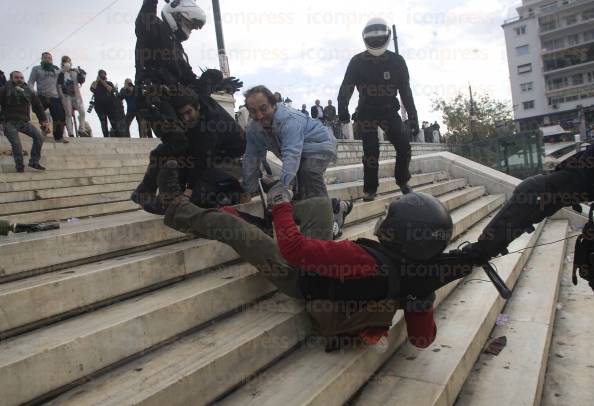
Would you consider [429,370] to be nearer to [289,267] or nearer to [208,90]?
[289,267]

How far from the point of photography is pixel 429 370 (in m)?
2.48

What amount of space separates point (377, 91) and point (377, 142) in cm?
62

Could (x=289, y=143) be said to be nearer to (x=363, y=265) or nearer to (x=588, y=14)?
(x=363, y=265)

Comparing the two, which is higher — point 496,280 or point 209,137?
point 209,137

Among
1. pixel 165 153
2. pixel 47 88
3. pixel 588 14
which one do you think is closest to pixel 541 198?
pixel 165 153

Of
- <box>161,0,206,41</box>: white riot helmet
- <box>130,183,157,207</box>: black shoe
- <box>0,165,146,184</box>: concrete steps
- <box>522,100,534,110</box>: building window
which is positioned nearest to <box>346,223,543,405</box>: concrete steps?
<box>130,183,157,207</box>: black shoe

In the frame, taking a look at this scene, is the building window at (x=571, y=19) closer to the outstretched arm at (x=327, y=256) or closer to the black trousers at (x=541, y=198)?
the black trousers at (x=541, y=198)

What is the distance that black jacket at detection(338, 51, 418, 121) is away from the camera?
5.03 meters

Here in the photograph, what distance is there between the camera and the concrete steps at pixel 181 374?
1.75 metres

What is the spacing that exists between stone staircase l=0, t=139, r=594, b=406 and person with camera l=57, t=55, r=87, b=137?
25.6 feet

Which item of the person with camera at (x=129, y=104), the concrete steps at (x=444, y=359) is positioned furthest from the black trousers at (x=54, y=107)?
the concrete steps at (x=444, y=359)

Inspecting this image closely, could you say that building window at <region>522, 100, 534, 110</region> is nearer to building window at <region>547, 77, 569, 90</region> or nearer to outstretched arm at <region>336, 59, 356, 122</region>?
building window at <region>547, 77, 569, 90</region>

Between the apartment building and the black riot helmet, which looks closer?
the black riot helmet

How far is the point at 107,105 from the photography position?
1053 centimetres
